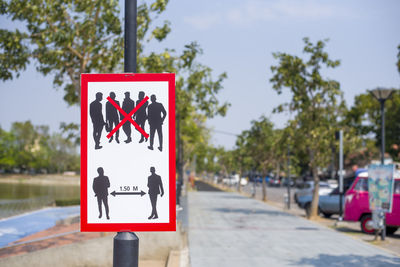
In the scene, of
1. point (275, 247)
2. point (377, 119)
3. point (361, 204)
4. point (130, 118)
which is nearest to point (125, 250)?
point (130, 118)

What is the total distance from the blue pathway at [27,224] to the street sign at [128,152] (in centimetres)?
1197

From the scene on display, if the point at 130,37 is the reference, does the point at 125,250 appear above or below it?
below

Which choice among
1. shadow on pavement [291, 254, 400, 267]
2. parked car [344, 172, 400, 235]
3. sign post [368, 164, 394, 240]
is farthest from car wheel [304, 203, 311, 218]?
shadow on pavement [291, 254, 400, 267]

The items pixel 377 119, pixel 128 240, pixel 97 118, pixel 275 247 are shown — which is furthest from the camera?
pixel 377 119

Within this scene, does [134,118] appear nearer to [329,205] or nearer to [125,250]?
[125,250]

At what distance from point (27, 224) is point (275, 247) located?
1239 centimetres

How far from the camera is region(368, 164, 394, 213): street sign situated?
50.5 feet

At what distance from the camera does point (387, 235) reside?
59.8 feet

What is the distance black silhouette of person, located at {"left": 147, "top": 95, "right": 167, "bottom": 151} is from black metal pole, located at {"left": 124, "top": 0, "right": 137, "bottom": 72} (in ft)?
1.29

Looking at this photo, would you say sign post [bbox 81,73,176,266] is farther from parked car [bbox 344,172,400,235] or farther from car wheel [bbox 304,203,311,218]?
car wheel [bbox 304,203,311,218]

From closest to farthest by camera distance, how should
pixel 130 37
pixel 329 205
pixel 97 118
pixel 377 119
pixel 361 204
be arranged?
pixel 97 118, pixel 130 37, pixel 361 204, pixel 329 205, pixel 377 119

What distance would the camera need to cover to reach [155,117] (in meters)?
4.64

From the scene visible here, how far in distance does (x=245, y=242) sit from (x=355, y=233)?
18.9ft

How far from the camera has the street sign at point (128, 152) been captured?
14.9 ft
